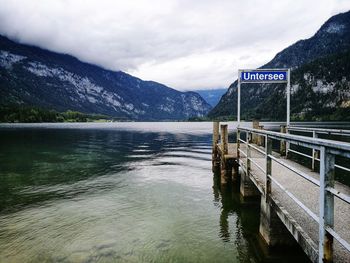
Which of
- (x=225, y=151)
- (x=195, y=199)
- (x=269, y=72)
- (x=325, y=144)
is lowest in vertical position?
(x=195, y=199)

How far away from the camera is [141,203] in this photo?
1365 cm

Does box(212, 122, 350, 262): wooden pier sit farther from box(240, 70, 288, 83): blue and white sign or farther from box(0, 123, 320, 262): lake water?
box(240, 70, 288, 83): blue and white sign

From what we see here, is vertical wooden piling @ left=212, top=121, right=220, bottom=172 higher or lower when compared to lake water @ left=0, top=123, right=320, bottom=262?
higher

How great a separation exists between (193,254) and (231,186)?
8.31 metres

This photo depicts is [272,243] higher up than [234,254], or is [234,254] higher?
[272,243]

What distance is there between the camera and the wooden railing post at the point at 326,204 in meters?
3.95

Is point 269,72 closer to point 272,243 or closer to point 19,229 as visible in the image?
point 272,243

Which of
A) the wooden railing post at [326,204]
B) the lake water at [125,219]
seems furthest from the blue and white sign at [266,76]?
the wooden railing post at [326,204]

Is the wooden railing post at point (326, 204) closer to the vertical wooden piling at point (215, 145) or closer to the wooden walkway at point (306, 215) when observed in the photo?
the wooden walkway at point (306, 215)

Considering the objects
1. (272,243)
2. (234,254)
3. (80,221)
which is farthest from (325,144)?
(80,221)

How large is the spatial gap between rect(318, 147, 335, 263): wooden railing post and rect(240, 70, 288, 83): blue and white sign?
1050 cm

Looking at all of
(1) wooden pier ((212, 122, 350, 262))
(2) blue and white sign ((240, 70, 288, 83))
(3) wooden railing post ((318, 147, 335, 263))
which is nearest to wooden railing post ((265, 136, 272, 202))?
(1) wooden pier ((212, 122, 350, 262))

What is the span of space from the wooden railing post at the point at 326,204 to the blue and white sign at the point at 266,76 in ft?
34.5

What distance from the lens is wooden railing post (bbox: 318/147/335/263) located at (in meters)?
3.95
